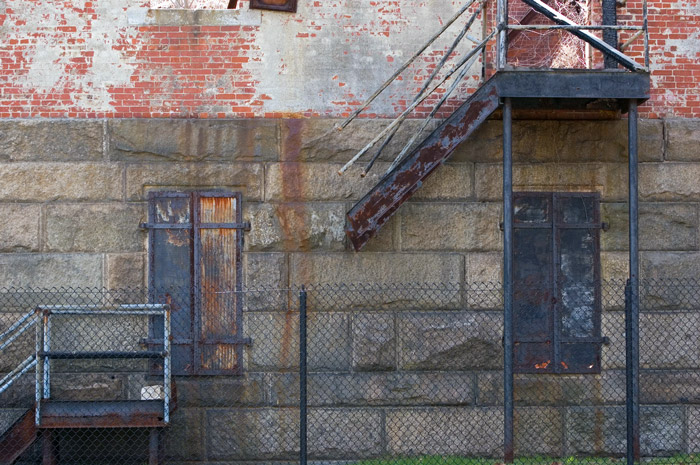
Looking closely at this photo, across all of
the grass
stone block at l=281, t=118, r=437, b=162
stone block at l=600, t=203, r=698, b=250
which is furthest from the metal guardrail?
stone block at l=600, t=203, r=698, b=250

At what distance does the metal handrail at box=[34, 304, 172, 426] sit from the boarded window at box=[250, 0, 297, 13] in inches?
128

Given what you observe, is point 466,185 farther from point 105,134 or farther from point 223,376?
point 105,134

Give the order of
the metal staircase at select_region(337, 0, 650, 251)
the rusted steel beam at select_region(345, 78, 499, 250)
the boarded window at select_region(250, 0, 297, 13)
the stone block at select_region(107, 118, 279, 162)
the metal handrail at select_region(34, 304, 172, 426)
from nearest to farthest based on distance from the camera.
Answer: the metal handrail at select_region(34, 304, 172, 426) → the metal staircase at select_region(337, 0, 650, 251) → the rusted steel beam at select_region(345, 78, 499, 250) → the stone block at select_region(107, 118, 279, 162) → the boarded window at select_region(250, 0, 297, 13)

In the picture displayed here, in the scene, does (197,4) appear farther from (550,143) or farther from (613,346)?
(613,346)

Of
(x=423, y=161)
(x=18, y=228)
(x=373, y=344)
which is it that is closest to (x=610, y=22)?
(x=423, y=161)

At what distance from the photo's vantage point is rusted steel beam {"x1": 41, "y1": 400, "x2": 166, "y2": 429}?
25.3ft

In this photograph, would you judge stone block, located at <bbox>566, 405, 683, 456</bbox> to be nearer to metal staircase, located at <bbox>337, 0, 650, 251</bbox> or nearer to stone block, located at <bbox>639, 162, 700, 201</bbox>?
stone block, located at <bbox>639, 162, 700, 201</bbox>

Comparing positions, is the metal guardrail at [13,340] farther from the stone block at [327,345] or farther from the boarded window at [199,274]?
the stone block at [327,345]

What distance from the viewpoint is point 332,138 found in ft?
28.9

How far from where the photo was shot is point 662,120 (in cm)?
897

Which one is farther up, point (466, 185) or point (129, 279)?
point (466, 185)

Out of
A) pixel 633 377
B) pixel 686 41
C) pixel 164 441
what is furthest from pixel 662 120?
pixel 164 441

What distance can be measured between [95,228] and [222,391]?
2103 millimetres

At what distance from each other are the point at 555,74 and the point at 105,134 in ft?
14.8
